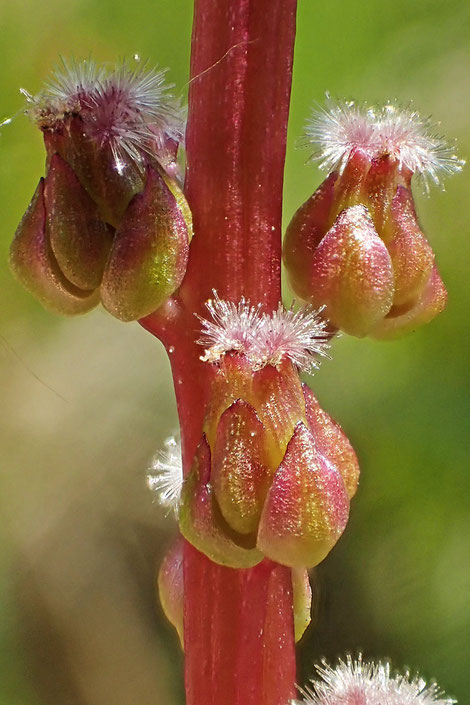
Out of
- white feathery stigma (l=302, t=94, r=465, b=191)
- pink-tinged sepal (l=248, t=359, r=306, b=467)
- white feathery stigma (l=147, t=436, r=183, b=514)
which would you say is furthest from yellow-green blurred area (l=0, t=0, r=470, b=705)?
pink-tinged sepal (l=248, t=359, r=306, b=467)

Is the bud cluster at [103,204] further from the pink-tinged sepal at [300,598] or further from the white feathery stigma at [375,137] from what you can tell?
the pink-tinged sepal at [300,598]

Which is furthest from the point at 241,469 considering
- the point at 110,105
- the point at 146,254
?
the point at 110,105

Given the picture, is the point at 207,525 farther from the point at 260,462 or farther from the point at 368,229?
the point at 368,229

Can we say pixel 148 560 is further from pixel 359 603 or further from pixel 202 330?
pixel 202 330

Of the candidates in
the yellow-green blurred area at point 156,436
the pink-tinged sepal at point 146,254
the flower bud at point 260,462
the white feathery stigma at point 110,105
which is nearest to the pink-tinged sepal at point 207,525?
the flower bud at point 260,462

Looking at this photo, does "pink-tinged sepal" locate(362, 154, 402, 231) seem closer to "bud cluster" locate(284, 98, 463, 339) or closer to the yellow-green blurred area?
"bud cluster" locate(284, 98, 463, 339)

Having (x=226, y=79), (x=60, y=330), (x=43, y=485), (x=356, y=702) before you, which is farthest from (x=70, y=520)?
(x=226, y=79)
